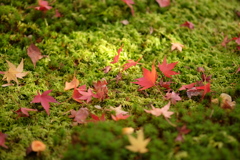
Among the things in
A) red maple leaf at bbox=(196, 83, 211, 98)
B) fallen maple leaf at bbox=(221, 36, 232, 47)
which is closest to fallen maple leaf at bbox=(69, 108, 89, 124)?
red maple leaf at bbox=(196, 83, 211, 98)

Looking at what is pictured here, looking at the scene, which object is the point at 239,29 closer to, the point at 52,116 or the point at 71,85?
the point at 71,85

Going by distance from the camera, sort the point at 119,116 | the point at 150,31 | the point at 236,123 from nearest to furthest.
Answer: the point at 236,123 → the point at 119,116 → the point at 150,31

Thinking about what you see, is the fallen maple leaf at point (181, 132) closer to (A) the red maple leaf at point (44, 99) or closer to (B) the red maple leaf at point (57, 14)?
(A) the red maple leaf at point (44, 99)

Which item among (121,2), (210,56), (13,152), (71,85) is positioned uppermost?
(121,2)

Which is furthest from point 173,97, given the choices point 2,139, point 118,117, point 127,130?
point 2,139

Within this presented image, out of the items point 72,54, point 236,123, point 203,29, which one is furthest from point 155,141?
point 203,29
